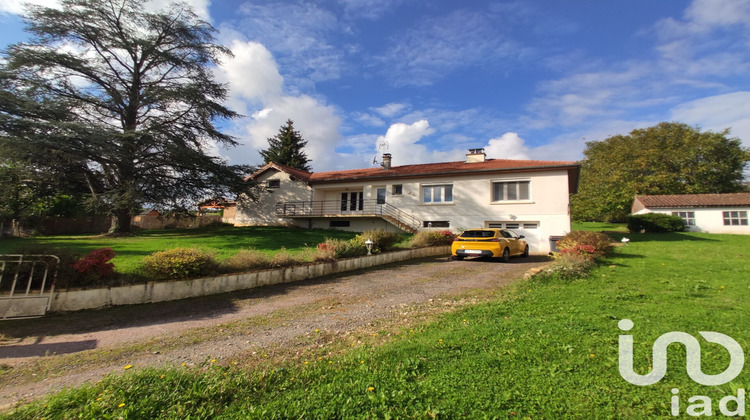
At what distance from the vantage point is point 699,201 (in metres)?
29.2

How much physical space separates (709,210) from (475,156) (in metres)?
24.7

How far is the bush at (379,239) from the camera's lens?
40.4 feet

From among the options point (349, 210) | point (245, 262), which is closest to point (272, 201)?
point (349, 210)

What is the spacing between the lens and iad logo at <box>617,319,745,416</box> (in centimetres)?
247

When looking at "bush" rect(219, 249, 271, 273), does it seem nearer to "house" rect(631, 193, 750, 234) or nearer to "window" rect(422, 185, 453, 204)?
"window" rect(422, 185, 453, 204)

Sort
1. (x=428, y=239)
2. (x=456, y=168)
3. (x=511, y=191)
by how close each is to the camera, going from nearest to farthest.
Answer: (x=428, y=239) < (x=511, y=191) < (x=456, y=168)

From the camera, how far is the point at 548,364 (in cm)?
321

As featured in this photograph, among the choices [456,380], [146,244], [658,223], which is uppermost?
[658,223]

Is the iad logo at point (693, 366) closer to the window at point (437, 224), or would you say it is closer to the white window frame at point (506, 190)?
the white window frame at point (506, 190)

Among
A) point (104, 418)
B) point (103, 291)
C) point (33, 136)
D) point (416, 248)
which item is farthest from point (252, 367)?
point (33, 136)

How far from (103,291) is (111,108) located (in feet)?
62.0

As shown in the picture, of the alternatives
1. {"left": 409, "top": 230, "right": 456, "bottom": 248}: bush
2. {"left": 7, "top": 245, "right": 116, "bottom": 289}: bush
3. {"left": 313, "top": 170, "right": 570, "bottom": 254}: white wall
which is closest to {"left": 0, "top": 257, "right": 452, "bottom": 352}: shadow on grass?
{"left": 7, "top": 245, "right": 116, "bottom": 289}: bush

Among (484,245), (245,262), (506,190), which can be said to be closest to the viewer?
(245,262)

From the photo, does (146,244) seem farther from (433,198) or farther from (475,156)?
(475,156)
